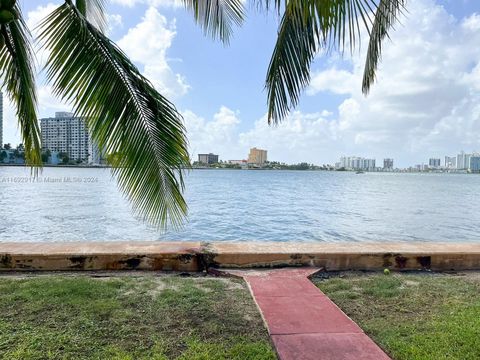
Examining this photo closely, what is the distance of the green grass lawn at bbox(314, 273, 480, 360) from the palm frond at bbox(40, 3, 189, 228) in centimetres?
210

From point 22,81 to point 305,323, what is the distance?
11.4 ft

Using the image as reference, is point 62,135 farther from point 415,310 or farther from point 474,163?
point 474,163

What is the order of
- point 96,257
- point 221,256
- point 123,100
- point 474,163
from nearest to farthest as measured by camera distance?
point 123,100, point 96,257, point 221,256, point 474,163

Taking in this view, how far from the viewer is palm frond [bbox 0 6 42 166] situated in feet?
11.5

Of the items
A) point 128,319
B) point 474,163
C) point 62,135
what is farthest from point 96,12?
point 474,163

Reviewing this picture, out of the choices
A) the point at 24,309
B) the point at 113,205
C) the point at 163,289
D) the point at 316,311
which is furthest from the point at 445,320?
the point at 113,205

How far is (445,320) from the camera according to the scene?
3463 mm

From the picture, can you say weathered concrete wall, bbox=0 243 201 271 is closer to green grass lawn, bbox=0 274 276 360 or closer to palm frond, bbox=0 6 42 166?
green grass lawn, bbox=0 274 276 360

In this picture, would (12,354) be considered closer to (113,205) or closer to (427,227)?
(427,227)

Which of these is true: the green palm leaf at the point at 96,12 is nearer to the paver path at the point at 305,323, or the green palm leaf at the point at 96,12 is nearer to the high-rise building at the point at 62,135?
the high-rise building at the point at 62,135

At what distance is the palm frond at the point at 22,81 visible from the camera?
11.5 ft

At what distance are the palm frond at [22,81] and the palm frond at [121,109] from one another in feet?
1.82

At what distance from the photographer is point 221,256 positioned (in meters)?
4.96

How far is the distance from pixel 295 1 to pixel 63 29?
90.6 inches
